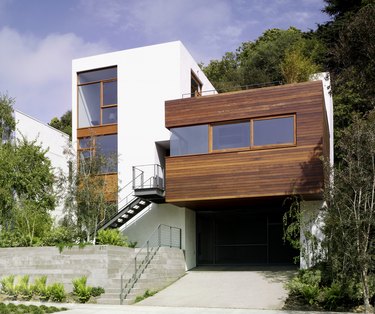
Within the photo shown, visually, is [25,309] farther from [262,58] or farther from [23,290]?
[262,58]

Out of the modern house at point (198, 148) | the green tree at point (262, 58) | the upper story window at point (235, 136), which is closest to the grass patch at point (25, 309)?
the modern house at point (198, 148)

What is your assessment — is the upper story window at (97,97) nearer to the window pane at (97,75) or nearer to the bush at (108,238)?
the window pane at (97,75)

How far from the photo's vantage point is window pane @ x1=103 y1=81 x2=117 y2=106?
2397 centimetres

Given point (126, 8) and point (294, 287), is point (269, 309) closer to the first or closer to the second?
point (294, 287)

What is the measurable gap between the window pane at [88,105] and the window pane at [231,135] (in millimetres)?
7156

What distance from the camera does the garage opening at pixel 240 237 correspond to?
2309cm

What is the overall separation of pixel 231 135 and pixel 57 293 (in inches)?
319

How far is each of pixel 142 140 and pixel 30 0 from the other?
35.6ft

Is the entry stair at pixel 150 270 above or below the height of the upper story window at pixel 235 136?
below

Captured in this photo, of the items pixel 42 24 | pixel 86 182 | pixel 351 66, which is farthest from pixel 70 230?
pixel 351 66

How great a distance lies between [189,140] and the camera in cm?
1955

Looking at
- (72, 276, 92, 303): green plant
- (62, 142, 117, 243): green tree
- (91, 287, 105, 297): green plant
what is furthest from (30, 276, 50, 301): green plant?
A: (62, 142, 117, 243): green tree

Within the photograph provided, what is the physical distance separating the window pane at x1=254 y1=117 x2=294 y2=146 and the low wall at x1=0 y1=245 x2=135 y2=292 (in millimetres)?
6002

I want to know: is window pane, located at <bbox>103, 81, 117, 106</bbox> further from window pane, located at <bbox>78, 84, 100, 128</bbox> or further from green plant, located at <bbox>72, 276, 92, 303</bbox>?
green plant, located at <bbox>72, 276, 92, 303</bbox>
